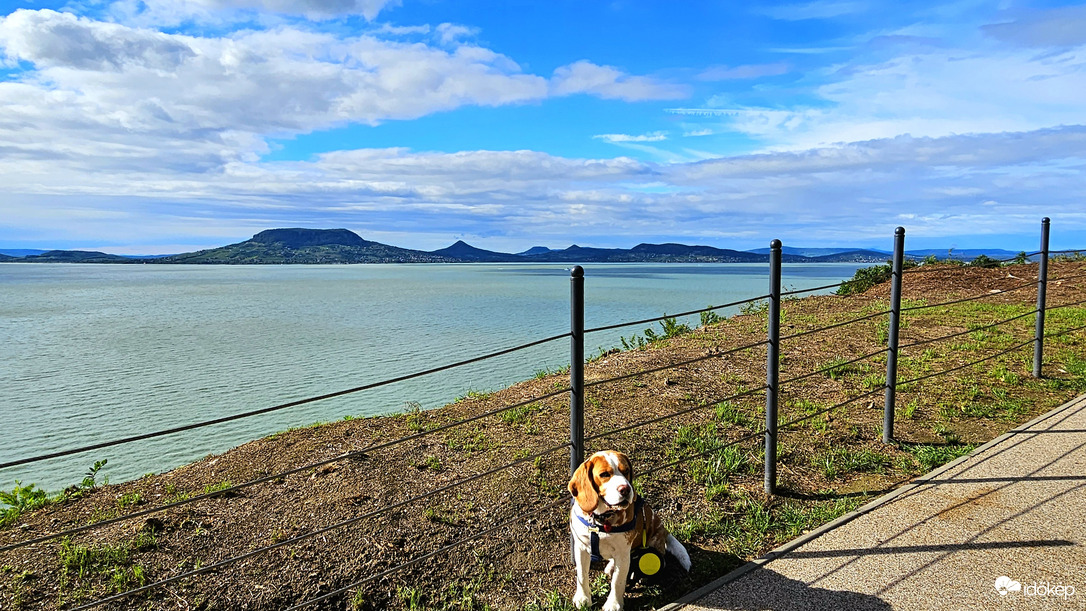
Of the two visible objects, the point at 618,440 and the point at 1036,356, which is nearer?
the point at 618,440

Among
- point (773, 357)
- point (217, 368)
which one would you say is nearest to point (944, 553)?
point (773, 357)

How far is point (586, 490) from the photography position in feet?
10.1

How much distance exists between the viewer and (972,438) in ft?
18.0

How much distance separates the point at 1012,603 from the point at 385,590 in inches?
127

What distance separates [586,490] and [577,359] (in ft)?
2.44

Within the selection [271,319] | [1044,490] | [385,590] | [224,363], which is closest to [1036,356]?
[1044,490]

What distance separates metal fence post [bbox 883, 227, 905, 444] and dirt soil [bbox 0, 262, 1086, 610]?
0.21 meters

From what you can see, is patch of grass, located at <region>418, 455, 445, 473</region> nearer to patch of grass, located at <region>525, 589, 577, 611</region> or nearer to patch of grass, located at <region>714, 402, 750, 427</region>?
patch of grass, located at <region>525, 589, 577, 611</region>

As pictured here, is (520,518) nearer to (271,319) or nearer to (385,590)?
(385,590)

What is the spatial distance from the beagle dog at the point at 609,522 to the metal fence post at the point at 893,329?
2.95 meters

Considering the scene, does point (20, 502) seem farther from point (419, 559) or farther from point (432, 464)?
point (419, 559)

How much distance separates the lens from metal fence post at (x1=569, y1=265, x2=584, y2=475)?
3379 mm

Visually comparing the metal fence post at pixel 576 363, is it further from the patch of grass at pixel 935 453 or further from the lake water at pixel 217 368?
the lake water at pixel 217 368

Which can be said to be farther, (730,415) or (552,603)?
(730,415)
